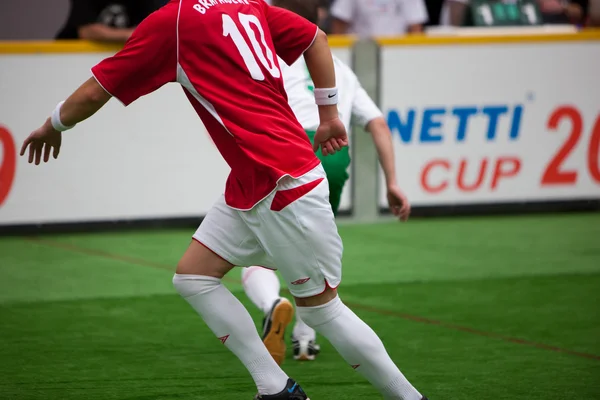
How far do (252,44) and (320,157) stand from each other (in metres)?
1.48

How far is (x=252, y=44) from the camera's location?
3814mm

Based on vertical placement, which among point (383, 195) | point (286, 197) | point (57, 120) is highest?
point (57, 120)

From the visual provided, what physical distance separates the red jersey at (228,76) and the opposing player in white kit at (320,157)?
1105mm

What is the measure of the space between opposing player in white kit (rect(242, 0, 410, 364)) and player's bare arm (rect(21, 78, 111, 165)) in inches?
54.6

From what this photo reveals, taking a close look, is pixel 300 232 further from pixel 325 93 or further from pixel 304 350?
pixel 304 350

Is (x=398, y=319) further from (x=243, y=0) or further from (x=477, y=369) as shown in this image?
(x=243, y=0)

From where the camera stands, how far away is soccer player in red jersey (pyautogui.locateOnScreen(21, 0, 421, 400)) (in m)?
3.78

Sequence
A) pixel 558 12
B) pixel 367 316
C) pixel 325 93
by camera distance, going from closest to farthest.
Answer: pixel 325 93 → pixel 367 316 → pixel 558 12

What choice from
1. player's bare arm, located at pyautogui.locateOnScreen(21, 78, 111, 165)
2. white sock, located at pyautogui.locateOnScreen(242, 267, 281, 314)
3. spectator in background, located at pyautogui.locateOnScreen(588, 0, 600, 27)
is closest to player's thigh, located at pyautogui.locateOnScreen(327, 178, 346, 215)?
white sock, located at pyautogui.locateOnScreen(242, 267, 281, 314)

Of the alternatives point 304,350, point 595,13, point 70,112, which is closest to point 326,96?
point 70,112

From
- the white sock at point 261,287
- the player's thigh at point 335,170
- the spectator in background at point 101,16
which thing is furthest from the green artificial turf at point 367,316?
the spectator in background at point 101,16

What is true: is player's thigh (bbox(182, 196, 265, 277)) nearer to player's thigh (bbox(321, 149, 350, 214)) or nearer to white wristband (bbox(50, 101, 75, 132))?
white wristband (bbox(50, 101, 75, 132))

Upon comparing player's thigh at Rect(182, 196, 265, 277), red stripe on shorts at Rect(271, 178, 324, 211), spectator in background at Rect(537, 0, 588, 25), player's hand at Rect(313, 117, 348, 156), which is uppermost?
player's hand at Rect(313, 117, 348, 156)

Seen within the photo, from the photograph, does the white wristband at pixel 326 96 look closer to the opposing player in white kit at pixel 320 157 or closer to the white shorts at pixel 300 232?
the white shorts at pixel 300 232
